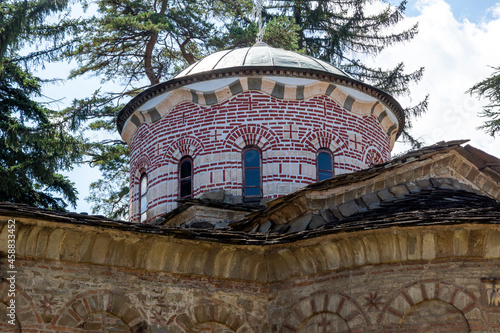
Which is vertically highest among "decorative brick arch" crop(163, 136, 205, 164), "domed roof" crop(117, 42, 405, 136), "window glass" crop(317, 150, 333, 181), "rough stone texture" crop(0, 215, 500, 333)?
"domed roof" crop(117, 42, 405, 136)

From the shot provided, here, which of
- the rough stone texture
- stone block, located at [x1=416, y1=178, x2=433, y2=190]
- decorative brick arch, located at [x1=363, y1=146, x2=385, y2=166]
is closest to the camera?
the rough stone texture

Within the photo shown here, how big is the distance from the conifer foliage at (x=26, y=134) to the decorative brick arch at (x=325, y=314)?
11519mm

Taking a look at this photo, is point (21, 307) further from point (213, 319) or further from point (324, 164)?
point (324, 164)

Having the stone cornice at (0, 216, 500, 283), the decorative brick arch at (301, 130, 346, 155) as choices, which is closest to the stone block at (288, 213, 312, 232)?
the stone cornice at (0, 216, 500, 283)

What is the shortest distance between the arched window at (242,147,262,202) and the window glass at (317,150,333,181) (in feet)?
3.74

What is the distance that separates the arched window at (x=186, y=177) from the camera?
16375 mm

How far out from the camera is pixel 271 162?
16.0m

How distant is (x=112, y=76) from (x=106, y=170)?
2931 millimetres

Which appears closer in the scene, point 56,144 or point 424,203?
point 424,203

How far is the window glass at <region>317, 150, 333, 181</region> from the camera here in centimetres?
1627

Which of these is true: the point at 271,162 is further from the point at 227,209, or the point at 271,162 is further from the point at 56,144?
the point at 56,144

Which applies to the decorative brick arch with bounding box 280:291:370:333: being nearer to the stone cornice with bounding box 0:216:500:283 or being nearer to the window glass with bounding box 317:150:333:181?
the stone cornice with bounding box 0:216:500:283

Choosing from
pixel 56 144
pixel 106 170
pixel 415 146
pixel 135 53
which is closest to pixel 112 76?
pixel 135 53

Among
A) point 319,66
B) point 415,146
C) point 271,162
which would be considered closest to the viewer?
point 271,162
